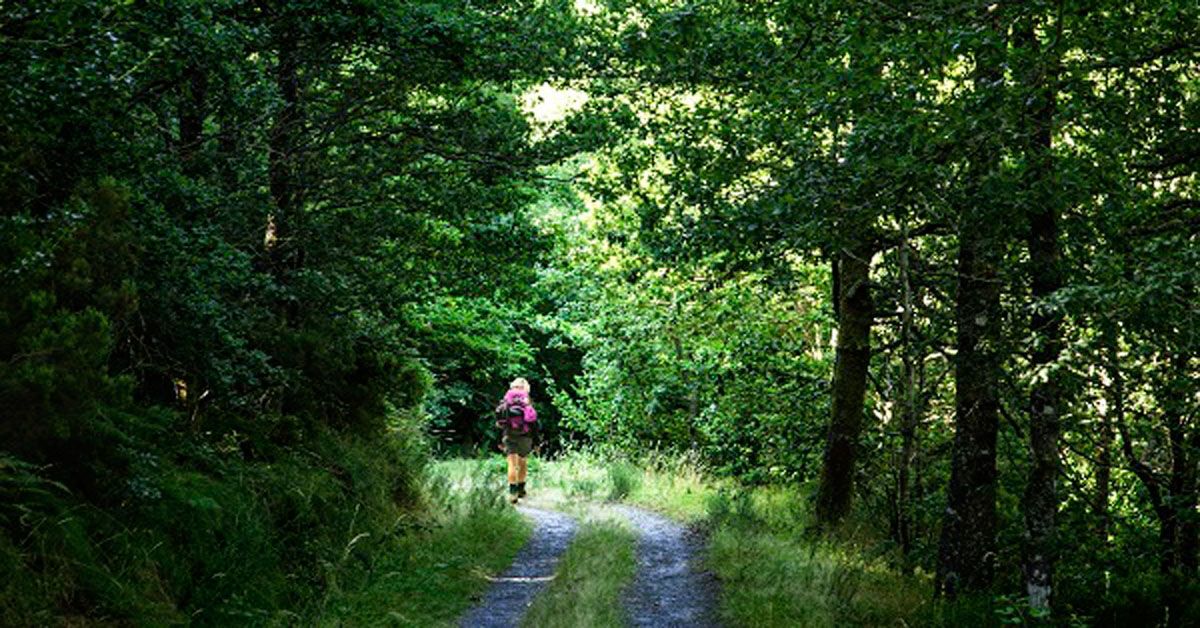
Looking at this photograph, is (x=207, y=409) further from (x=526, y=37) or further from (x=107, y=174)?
(x=526, y=37)

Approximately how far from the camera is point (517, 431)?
17188 mm

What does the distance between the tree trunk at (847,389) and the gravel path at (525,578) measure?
358 cm

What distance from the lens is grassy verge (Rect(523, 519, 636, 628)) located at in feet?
27.5

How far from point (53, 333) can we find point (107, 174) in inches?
51.9

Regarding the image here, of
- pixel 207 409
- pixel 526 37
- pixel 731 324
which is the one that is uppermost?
pixel 526 37

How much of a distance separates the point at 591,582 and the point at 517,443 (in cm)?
754

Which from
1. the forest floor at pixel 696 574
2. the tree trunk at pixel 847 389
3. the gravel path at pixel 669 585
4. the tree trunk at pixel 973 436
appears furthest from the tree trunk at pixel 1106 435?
the gravel path at pixel 669 585

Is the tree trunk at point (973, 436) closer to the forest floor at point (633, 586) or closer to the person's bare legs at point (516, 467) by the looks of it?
the forest floor at point (633, 586)

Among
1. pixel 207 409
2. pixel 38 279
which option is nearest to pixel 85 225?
pixel 38 279

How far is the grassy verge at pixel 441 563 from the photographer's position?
26.7ft

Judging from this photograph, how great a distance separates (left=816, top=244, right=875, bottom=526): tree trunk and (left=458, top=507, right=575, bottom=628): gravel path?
3.58 m

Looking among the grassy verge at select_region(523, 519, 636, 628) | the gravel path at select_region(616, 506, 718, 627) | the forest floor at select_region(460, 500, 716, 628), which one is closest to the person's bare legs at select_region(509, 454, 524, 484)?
the forest floor at select_region(460, 500, 716, 628)

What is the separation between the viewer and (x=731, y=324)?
18766 millimetres

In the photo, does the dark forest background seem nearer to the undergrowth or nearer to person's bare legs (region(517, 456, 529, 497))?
the undergrowth
